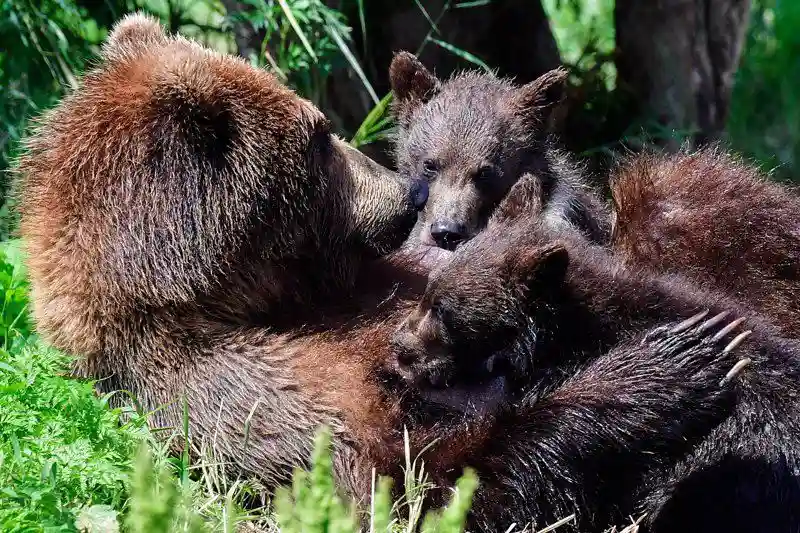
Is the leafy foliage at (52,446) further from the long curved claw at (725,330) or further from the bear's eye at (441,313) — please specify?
the long curved claw at (725,330)

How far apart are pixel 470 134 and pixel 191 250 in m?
2.73

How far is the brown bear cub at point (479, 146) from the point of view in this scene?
612 cm

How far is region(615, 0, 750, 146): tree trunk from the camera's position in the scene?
8289mm

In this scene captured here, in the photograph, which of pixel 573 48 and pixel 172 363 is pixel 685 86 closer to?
pixel 573 48

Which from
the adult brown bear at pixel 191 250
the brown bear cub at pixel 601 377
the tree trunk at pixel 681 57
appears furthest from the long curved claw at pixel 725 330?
the tree trunk at pixel 681 57

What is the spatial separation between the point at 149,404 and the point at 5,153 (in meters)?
3.31

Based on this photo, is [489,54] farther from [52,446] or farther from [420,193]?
[52,446]

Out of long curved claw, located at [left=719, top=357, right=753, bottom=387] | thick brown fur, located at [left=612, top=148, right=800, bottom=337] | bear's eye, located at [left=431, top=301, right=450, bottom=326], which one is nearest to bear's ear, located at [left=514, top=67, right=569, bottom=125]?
thick brown fur, located at [left=612, top=148, right=800, bottom=337]

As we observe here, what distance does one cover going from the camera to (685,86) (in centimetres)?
841

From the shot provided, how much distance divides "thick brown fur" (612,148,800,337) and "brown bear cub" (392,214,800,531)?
60 centimetres

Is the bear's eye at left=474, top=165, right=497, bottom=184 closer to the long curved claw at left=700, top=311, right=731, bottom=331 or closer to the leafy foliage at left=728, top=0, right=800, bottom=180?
the long curved claw at left=700, top=311, right=731, bottom=331

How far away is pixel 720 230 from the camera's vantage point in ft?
17.4

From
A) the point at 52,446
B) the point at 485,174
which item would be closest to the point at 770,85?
the point at 485,174

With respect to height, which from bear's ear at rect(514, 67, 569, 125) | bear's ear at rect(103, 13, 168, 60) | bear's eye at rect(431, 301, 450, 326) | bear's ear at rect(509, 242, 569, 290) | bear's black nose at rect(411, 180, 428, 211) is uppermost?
bear's ear at rect(103, 13, 168, 60)
